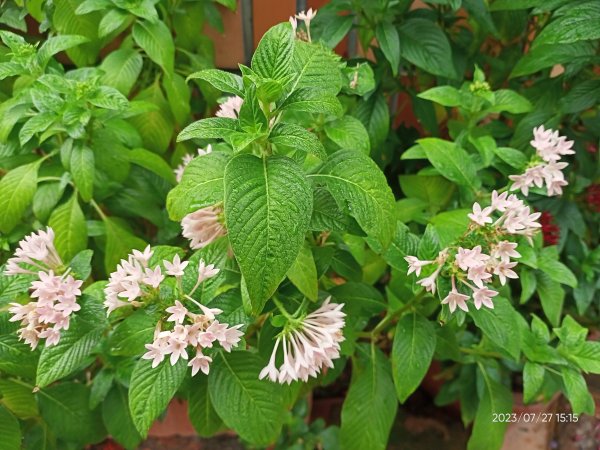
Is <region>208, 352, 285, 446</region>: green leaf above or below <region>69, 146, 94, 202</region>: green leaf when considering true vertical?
below

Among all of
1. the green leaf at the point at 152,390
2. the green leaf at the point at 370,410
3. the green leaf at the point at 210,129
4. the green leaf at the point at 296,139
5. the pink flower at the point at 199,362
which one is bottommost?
the green leaf at the point at 370,410

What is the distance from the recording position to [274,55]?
0.60m

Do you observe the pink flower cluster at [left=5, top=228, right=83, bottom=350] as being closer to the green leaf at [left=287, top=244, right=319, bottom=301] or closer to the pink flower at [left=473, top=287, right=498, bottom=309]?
the green leaf at [left=287, top=244, right=319, bottom=301]

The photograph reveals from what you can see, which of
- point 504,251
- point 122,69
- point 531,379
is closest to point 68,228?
point 122,69

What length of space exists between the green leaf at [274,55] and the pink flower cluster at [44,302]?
32 cm

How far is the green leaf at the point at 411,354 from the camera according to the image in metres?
0.74

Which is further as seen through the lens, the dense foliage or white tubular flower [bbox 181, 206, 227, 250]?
white tubular flower [bbox 181, 206, 227, 250]

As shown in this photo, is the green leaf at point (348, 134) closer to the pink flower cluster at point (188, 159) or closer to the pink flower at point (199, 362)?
the pink flower cluster at point (188, 159)

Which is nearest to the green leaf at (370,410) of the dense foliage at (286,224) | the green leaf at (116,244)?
the dense foliage at (286,224)

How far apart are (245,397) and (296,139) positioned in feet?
1.13

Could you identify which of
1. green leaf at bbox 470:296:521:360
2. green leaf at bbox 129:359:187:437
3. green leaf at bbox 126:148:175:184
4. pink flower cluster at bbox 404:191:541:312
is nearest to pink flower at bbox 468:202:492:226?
pink flower cluster at bbox 404:191:541:312

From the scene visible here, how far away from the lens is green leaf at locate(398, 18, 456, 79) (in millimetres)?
1037

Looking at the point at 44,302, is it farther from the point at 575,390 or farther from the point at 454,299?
the point at 575,390

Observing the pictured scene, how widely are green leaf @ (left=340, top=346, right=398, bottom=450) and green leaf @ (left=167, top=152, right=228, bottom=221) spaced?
433 mm
